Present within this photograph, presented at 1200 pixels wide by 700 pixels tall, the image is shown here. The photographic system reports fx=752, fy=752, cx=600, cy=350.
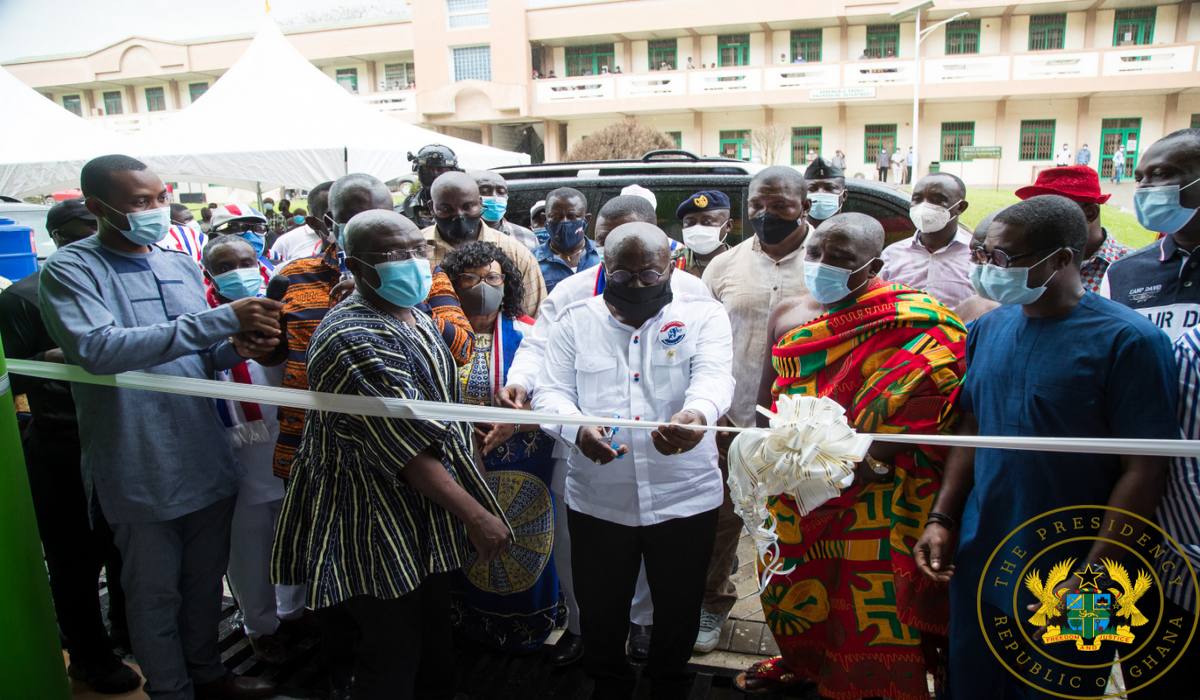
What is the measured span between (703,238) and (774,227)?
71cm

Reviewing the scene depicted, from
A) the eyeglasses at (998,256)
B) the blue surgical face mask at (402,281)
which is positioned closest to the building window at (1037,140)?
the eyeglasses at (998,256)

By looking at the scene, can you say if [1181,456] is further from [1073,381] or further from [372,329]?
[372,329]

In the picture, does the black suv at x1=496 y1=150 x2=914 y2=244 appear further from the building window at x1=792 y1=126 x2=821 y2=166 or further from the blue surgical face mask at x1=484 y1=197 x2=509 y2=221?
the building window at x1=792 y1=126 x2=821 y2=166

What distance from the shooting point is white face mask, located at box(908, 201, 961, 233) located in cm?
377

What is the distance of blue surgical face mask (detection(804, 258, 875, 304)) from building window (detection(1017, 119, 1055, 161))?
28.8 metres

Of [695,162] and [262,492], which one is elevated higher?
[695,162]

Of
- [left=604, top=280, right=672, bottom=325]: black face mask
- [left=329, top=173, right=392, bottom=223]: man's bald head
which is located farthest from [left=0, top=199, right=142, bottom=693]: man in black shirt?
[left=604, top=280, right=672, bottom=325]: black face mask

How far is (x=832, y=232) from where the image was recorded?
243cm

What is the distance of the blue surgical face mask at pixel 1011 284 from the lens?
6.49ft

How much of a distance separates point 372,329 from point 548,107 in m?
29.0

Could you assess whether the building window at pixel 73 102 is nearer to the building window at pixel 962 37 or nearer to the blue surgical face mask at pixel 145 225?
the blue surgical face mask at pixel 145 225

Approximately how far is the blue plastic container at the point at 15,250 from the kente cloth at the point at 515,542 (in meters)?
3.07

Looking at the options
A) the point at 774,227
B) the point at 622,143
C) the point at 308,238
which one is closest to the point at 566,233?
the point at 774,227

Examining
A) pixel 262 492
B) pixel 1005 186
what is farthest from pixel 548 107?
pixel 262 492
